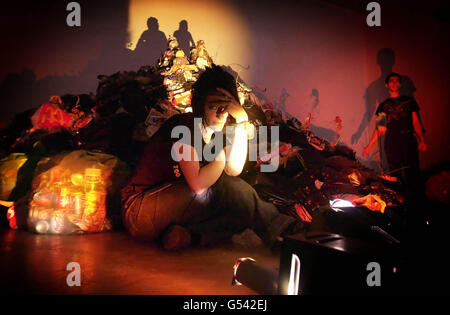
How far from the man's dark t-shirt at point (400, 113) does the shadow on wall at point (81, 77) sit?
3.38m

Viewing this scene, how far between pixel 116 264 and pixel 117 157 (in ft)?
4.21

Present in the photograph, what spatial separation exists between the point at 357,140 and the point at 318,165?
7.77 feet

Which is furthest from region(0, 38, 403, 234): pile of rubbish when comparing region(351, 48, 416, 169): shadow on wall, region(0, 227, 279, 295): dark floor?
region(351, 48, 416, 169): shadow on wall

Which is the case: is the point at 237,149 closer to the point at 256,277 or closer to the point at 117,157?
the point at 256,277

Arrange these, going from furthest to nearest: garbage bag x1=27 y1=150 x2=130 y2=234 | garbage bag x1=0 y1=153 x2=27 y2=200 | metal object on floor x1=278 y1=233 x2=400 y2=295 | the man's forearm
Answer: garbage bag x1=0 y1=153 x2=27 y2=200 < garbage bag x1=27 y1=150 x2=130 y2=234 < the man's forearm < metal object on floor x1=278 y1=233 x2=400 y2=295

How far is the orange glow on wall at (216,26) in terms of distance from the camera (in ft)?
14.7

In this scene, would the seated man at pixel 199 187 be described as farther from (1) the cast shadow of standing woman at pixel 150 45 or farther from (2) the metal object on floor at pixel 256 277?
(1) the cast shadow of standing woman at pixel 150 45

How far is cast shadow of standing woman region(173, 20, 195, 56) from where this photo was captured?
455 centimetres

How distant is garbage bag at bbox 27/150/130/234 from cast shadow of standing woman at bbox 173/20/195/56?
2.67 m

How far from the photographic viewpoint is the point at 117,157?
109 inches

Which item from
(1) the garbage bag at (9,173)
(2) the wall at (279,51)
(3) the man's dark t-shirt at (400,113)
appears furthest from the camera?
(2) the wall at (279,51)

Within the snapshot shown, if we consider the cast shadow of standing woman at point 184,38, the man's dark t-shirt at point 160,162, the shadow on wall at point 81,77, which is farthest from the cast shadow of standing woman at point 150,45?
the man's dark t-shirt at point 160,162

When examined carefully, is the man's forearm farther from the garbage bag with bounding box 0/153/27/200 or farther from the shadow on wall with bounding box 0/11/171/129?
the shadow on wall with bounding box 0/11/171/129

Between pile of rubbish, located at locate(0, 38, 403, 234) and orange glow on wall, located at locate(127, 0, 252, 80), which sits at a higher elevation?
orange glow on wall, located at locate(127, 0, 252, 80)
